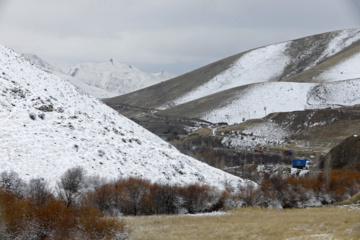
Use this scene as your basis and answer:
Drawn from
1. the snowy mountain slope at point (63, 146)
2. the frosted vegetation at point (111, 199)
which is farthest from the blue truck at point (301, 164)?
the snowy mountain slope at point (63, 146)

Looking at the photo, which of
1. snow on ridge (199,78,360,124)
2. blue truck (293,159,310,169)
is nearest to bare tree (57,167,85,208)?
blue truck (293,159,310,169)

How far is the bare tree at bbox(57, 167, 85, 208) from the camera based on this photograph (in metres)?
34.5

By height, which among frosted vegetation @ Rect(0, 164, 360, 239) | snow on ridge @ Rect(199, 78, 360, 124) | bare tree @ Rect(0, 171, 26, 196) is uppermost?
snow on ridge @ Rect(199, 78, 360, 124)

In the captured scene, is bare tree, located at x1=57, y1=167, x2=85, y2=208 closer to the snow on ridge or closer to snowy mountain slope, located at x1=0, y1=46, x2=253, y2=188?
snowy mountain slope, located at x1=0, y1=46, x2=253, y2=188

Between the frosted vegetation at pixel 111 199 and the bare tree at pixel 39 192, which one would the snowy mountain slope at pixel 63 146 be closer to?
the bare tree at pixel 39 192

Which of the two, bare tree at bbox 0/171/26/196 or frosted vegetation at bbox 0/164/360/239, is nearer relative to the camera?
frosted vegetation at bbox 0/164/360/239

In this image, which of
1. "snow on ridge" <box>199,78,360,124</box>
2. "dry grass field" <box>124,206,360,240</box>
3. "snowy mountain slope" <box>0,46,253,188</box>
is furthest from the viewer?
"snow on ridge" <box>199,78,360,124</box>

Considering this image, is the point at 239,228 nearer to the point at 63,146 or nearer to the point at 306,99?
the point at 63,146

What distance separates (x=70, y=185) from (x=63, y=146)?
9989 mm

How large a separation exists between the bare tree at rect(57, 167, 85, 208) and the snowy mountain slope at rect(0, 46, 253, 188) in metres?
1.33

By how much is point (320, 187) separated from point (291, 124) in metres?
96.5

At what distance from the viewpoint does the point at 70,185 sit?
119 feet

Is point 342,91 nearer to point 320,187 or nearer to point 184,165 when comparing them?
point 320,187

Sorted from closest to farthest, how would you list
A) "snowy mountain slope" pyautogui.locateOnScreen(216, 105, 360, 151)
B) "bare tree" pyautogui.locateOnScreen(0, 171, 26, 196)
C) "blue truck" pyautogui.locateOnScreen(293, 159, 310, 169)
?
"bare tree" pyautogui.locateOnScreen(0, 171, 26, 196)
"blue truck" pyautogui.locateOnScreen(293, 159, 310, 169)
"snowy mountain slope" pyautogui.locateOnScreen(216, 105, 360, 151)
